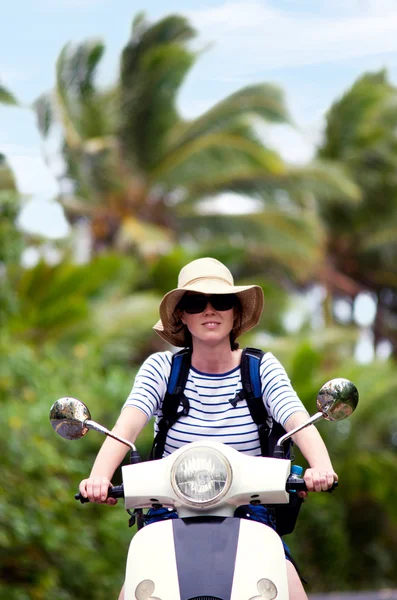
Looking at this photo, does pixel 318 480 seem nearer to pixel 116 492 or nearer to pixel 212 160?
pixel 116 492

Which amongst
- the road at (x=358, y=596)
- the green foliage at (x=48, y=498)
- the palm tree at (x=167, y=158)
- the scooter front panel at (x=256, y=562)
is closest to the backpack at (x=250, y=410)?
the scooter front panel at (x=256, y=562)

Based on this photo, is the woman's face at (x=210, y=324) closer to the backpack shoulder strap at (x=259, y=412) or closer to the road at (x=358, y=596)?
the backpack shoulder strap at (x=259, y=412)

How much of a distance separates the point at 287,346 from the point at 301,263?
4289 millimetres

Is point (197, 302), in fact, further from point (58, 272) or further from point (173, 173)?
point (173, 173)

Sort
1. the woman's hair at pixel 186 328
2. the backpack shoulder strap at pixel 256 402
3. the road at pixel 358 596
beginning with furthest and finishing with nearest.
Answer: the road at pixel 358 596 → the woman's hair at pixel 186 328 → the backpack shoulder strap at pixel 256 402

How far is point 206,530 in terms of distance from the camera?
3217mm

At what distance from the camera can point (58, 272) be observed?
52.8 ft

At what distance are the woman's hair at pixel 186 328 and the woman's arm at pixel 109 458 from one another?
0.44 meters

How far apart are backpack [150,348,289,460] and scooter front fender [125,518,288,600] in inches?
23.8

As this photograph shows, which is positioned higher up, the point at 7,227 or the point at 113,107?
the point at 113,107

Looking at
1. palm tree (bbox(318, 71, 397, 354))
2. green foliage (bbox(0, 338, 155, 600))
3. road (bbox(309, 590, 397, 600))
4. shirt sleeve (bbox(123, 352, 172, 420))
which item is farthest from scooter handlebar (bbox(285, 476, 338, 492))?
palm tree (bbox(318, 71, 397, 354))

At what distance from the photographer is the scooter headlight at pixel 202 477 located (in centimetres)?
322

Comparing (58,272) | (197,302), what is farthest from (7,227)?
(197,302)

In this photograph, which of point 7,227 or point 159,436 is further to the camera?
point 7,227
